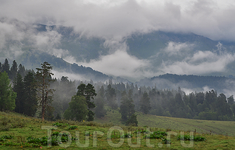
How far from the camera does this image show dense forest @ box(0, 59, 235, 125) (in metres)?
50.8

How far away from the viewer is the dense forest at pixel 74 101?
5079 centimetres

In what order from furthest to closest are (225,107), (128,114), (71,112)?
(225,107) → (128,114) → (71,112)

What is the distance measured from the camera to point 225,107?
145375 mm

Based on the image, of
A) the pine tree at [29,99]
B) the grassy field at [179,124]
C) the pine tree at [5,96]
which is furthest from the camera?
the grassy field at [179,124]

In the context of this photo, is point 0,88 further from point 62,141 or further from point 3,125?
point 62,141

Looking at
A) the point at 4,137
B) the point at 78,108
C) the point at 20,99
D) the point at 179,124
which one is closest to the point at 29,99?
the point at 20,99

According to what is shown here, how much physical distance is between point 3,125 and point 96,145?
40.0 ft

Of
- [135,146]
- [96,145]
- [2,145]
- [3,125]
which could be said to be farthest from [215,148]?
Answer: [3,125]

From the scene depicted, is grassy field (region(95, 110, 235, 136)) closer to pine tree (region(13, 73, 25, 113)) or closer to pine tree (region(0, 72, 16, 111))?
pine tree (region(13, 73, 25, 113))

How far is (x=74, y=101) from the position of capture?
5281 cm

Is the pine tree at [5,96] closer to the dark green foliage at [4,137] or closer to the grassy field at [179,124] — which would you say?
the dark green foliage at [4,137]

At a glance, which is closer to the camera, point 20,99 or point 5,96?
point 5,96

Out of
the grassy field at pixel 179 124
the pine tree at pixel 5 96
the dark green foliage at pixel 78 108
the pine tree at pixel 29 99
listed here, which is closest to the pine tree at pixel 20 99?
the pine tree at pixel 29 99

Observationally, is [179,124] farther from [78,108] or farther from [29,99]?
[29,99]
